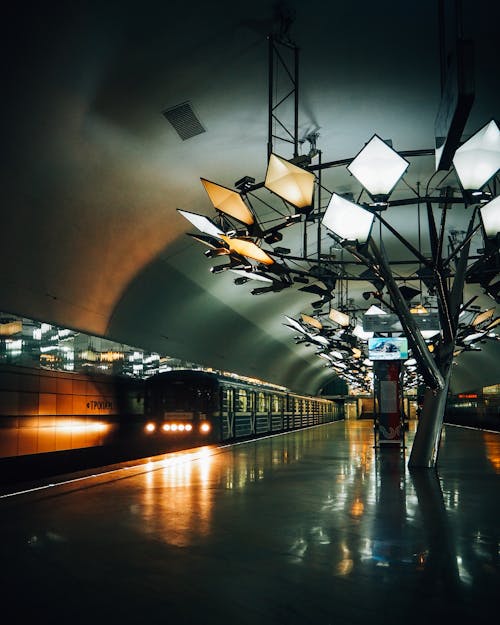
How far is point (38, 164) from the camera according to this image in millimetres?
10016

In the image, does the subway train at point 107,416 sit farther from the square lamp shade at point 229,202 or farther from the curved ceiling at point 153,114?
the square lamp shade at point 229,202

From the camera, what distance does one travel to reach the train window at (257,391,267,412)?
2672cm

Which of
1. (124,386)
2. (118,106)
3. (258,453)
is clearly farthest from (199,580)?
(124,386)

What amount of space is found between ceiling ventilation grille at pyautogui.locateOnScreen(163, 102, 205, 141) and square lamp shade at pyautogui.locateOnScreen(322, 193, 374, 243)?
3.55m

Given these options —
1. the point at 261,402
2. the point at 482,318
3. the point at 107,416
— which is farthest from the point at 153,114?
the point at 261,402

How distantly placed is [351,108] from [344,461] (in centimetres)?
690

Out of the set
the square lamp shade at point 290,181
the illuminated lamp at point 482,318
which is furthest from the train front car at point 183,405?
A: the square lamp shade at point 290,181

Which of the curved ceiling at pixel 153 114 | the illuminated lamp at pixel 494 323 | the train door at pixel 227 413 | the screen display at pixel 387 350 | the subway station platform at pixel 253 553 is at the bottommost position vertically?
the subway station platform at pixel 253 553

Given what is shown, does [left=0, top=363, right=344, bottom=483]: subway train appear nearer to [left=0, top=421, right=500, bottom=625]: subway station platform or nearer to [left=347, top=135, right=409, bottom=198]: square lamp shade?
[left=0, top=421, right=500, bottom=625]: subway station platform

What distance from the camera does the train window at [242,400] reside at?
76.4 feet

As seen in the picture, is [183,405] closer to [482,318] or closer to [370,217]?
[482,318]

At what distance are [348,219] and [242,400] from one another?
16822 millimetres

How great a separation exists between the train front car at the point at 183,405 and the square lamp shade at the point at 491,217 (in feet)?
45.4

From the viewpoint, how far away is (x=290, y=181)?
273 inches
